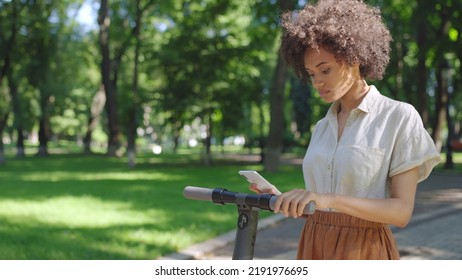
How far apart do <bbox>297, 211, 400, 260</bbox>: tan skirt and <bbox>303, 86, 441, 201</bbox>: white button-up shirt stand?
11 cm

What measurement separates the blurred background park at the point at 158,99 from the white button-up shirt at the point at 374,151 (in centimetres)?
72

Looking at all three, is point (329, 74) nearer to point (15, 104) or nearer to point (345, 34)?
point (345, 34)

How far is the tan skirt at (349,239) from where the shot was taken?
2.02 metres

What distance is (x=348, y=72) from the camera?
6.63 ft

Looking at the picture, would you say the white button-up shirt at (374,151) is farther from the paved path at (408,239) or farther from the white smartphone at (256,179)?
the paved path at (408,239)

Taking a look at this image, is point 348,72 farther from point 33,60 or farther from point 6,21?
point 33,60

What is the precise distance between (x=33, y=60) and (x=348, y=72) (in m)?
30.0

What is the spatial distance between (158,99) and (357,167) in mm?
21405

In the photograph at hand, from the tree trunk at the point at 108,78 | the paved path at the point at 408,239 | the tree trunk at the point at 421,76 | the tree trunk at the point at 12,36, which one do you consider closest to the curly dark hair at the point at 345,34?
the paved path at the point at 408,239

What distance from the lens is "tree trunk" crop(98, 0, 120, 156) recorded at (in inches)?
1051

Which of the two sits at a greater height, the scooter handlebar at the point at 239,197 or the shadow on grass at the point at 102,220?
the scooter handlebar at the point at 239,197

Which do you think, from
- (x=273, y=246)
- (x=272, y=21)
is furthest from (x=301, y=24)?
(x=272, y=21)

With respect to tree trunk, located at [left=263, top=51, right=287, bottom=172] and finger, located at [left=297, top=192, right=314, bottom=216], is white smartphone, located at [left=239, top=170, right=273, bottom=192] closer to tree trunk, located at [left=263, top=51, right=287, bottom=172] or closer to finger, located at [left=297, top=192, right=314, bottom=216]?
finger, located at [left=297, top=192, right=314, bottom=216]

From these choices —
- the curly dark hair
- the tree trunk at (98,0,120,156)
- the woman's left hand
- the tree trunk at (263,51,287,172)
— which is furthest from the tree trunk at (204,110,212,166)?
the woman's left hand
